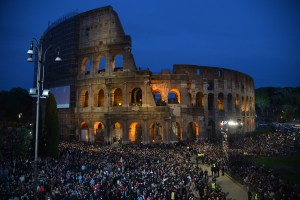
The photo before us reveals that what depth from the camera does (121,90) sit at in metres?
42.3

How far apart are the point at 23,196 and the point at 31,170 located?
226 inches

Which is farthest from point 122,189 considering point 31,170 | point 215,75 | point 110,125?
point 215,75

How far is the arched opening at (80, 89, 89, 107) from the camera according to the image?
4235 centimetres

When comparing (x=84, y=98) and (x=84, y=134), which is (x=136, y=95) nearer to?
(x=84, y=98)

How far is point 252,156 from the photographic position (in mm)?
28672

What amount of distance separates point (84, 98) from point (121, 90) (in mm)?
6263

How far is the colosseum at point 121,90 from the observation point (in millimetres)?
37281

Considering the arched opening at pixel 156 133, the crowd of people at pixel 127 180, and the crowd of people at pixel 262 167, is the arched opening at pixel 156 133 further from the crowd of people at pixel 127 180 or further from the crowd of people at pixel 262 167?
the crowd of people at pixel 127 180

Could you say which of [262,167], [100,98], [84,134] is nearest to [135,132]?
[84,134]

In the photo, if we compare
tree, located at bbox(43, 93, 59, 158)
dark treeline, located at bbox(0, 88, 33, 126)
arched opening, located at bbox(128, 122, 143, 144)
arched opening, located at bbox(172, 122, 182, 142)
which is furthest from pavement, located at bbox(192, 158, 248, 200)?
dark treeline, located at bbox(0, 88, 33, 126)

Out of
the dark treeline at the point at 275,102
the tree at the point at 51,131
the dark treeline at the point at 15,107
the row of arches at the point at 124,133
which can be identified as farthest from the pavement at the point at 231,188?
the dark treeline at the point at 275,102

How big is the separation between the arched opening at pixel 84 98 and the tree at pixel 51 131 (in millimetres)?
14797

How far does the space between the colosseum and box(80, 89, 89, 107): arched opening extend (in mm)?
49

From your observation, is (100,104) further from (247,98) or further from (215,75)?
(247,98)
